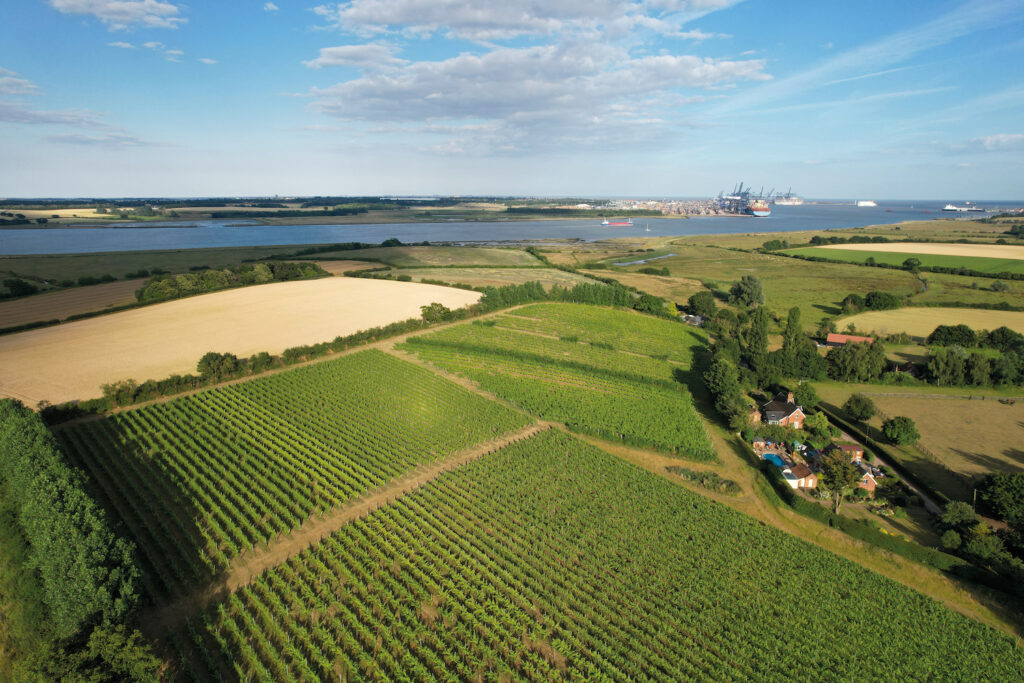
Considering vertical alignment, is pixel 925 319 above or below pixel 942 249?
below

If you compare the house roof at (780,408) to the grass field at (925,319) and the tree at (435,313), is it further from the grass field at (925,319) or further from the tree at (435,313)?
the tree at (435,313)

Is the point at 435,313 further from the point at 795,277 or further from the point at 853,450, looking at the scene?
the point at 795,277

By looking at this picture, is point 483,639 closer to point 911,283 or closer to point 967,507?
point 967,507

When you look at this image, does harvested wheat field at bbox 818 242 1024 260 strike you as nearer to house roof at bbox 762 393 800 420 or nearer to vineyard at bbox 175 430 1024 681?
house roof at bbox 762 393 800 420

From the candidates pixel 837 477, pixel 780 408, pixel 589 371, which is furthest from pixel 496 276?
pixel 837 477

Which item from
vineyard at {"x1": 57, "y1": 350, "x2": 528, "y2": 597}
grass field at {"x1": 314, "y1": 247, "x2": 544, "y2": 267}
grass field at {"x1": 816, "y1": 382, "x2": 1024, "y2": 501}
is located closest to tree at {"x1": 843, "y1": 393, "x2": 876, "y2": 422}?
grass field at {"x1": 816, "y1": 382, "x2": 1024, "y2": 501}

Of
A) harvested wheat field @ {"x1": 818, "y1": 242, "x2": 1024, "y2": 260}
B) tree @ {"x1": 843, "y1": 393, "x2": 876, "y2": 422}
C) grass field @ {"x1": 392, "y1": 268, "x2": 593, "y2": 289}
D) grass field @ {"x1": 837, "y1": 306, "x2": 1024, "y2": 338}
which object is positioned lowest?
tree @ {"x1": 843, "y1": 393, "x2": 876, "y2": 422}
